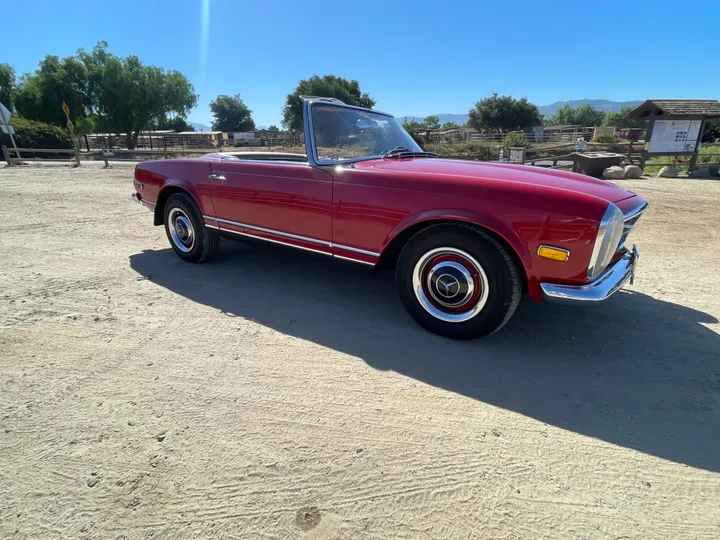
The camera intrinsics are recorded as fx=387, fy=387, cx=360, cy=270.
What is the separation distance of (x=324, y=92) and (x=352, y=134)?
47606 mm

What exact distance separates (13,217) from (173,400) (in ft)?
23.0

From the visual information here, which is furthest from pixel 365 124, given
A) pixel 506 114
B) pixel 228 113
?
pixel 228 113

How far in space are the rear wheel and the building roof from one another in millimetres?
17140

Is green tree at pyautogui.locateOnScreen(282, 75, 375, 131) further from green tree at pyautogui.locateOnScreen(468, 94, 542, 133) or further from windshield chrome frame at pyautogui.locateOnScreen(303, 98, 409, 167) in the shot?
windshield chrome frame at pyautogui.locateOnScreen(303, 98, 409, 167)

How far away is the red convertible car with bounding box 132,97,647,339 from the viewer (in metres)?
2.40

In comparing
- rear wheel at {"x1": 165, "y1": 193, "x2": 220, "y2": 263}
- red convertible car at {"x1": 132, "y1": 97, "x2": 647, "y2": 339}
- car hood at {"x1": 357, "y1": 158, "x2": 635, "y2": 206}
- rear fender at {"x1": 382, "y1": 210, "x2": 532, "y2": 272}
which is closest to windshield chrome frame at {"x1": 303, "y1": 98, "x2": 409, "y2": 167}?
red convertible car at {"x1": 132, "y1": 97, "x2": 647, "y2": 339}

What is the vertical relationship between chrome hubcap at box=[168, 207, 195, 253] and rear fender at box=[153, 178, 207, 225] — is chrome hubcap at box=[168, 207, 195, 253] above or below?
below

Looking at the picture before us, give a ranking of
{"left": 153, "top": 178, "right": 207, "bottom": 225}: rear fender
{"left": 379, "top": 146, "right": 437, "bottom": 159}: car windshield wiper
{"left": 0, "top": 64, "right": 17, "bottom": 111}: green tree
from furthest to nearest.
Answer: {"left": 0, "top": 64, "right": 17, "bottom": 111}: green tree → {"left": 153, "top": 178, "right": 207, "bottom": 225}: rear fender → {"left": 379, "top": 146, "right": 437, "bottom": 159}: car windshield wiper

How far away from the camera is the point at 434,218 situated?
2.70 meters

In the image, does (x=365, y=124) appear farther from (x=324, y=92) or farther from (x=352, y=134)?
(x=324, y=92)

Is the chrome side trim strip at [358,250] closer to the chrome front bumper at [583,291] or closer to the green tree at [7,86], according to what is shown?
the chrome front bumper at [583,291]

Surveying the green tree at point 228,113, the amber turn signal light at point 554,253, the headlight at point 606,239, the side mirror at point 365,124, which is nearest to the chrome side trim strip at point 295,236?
the amber turn signal light at point 554,253

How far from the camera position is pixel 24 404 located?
217 centimetres

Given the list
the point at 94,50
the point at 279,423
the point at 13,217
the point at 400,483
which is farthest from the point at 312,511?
the point at 94,50
